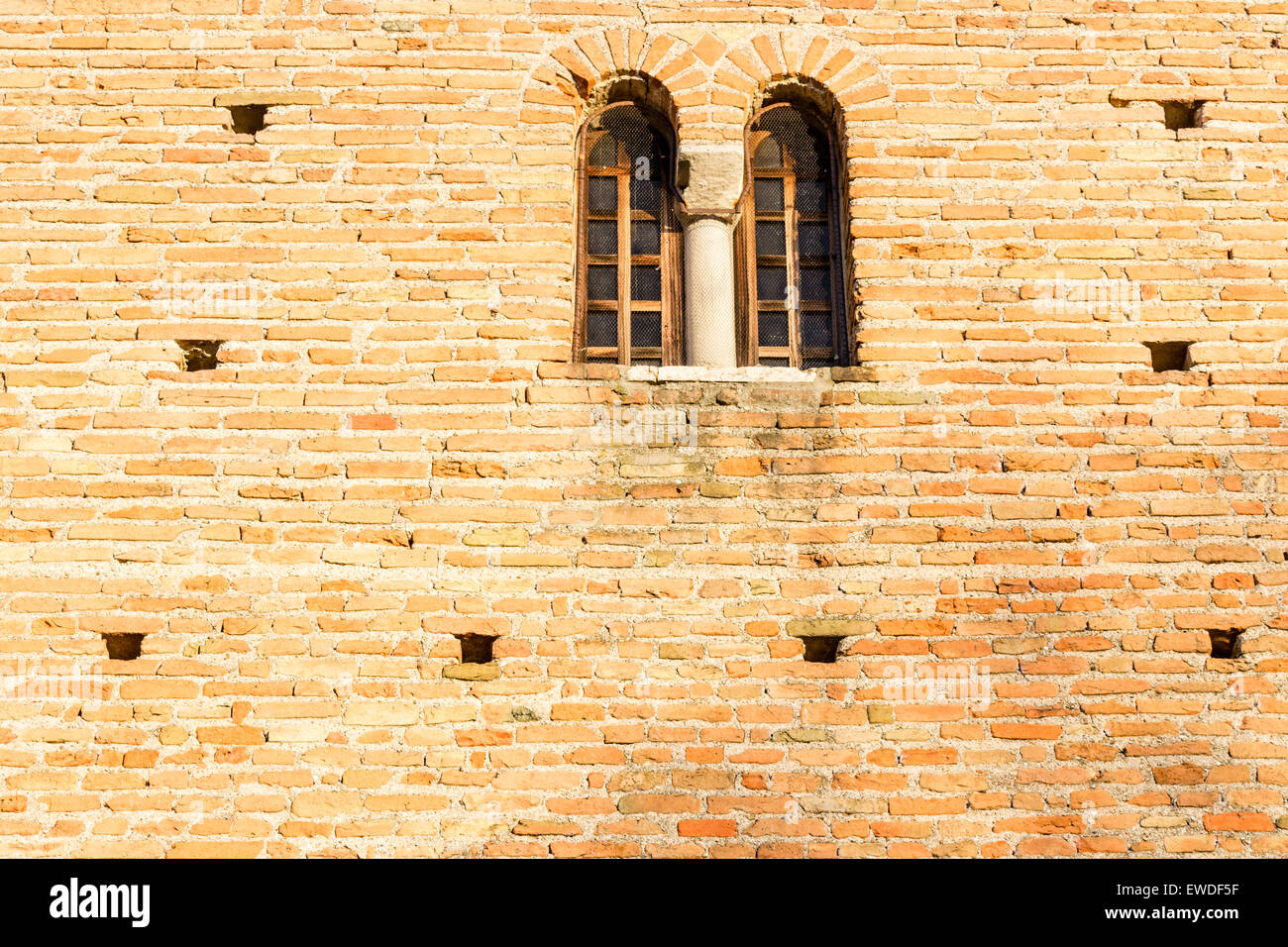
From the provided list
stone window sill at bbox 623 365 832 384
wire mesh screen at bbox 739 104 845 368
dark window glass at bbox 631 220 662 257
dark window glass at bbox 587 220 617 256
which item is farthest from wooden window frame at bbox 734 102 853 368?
dark window glass at bbox 587 220 617 256

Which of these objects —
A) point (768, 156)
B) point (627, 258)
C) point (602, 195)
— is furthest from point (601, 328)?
point (768, 156)

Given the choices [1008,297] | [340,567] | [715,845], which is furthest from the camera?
[1008,297]

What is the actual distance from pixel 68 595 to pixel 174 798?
88 centimetres

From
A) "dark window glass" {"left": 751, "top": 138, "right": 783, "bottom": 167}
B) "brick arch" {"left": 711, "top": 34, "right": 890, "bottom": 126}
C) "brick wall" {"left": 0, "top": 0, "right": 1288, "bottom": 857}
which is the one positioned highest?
"brick arch" {"left": 711, "top": 34, "right": 890, "bottom": 126}

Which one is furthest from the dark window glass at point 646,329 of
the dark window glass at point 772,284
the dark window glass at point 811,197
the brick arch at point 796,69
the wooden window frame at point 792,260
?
the brick arch at point 796,69

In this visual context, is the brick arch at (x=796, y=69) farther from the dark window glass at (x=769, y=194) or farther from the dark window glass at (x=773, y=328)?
the dark window glass at (x=773, y=328)

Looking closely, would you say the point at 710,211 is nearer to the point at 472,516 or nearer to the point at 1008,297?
the point at 1008,297

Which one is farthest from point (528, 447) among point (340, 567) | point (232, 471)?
point (232, 471)

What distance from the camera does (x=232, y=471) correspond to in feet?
11.2

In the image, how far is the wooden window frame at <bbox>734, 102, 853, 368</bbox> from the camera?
375cm

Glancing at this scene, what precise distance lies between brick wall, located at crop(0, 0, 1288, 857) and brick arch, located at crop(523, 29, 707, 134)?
2 cm

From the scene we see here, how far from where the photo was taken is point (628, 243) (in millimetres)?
3850

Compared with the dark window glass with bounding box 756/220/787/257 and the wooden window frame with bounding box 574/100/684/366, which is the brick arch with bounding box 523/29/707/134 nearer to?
the wooden window frame with bounding box 574/100/684/366

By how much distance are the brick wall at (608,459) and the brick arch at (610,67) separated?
0.08ft
